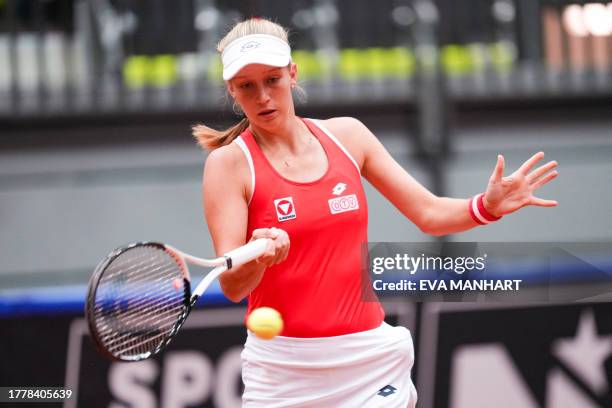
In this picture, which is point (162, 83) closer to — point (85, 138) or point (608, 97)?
point (85, 138)

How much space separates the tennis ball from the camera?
301cm

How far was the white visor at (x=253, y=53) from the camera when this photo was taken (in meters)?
3.19

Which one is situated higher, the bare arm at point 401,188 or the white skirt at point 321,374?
the bare arm at point 401,188

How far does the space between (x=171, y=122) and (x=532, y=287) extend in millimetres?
3193

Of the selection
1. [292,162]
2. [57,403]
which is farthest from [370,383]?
[57,403]

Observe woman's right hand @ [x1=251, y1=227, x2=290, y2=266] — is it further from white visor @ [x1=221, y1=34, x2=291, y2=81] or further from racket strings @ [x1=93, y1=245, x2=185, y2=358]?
white visor @ [x1=221, y1=34, x2=291, y2=81]

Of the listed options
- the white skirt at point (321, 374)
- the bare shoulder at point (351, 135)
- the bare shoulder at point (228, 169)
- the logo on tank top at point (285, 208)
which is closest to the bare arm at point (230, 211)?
the bare shoulder at point (228, 169)

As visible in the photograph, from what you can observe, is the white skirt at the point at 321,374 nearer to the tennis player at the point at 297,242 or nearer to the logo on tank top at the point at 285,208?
the tennis player at the point at 297,242

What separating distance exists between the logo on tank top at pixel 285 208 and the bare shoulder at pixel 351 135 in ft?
1.15

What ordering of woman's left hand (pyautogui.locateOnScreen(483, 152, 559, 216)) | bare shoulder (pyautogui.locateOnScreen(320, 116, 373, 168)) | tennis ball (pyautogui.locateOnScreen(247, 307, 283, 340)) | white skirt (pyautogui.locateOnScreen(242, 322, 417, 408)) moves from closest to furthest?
tennis ball (pyautogui.locateOnScreen(247, 307, 283, 340)) < white skirt (pyautogui.locateOnScreen(242, 322, 417, 408)) < woman's left hand (pyautogui.locateOnScreen(483, 152, 559, 216)) < bare shoulder (pyautogui.locateOnScreen(320, 116, 373, 168))

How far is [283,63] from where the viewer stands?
325 cm

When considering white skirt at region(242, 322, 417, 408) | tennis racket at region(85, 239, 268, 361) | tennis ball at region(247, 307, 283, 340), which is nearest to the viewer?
tennis racket at region(85, 239, 268, 361)

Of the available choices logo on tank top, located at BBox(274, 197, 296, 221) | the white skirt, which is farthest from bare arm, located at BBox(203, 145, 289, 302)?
the white skirt

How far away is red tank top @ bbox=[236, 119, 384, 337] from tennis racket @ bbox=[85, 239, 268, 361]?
0.80ft
